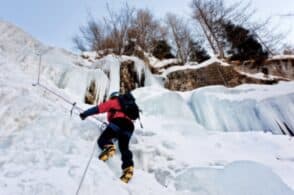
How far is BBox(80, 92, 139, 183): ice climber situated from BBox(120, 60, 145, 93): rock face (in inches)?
190

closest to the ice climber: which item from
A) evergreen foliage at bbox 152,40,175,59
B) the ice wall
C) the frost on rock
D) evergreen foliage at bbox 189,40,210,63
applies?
the frost on rock

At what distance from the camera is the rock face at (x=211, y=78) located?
912 centimetres

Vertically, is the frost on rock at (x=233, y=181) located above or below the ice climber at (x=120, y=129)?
below

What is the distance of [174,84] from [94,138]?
600cm

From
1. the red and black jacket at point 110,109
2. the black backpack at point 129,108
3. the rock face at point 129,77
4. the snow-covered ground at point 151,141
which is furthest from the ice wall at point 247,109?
the red and black jacket at point 110,109

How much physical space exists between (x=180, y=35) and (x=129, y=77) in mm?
7958

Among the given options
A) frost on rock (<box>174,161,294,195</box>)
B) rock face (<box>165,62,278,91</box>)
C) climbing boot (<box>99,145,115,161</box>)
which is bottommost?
frost on rock (<box>174,161,294,195</box>)

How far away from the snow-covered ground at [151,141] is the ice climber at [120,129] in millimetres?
149

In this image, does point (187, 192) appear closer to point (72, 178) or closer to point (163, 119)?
point (72, 178)

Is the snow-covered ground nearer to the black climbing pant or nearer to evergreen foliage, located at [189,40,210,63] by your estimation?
the black climbing pant

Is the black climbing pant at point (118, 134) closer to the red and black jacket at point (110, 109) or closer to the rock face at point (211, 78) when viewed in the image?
the red and black jacket at point (110, 109)

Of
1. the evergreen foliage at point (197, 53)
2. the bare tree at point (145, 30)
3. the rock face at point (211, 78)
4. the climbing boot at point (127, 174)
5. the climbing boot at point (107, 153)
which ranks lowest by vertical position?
the climbing boot at point (127, 174)

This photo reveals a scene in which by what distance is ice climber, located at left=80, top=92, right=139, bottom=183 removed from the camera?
3.14 meters

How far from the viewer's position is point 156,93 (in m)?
6.67
